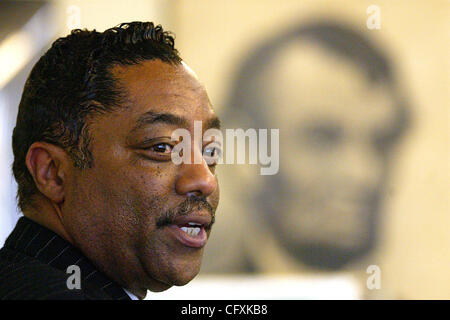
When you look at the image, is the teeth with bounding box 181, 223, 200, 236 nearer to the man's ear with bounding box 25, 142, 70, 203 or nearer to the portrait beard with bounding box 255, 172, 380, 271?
the man's ear with bounding box 25, 142, 70, 203

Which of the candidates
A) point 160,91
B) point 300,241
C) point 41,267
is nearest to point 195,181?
point 160,91

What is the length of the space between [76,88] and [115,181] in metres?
0.18

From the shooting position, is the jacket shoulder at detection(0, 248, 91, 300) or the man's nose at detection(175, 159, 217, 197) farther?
the man's nose at detection(175, 159, 217, 197)

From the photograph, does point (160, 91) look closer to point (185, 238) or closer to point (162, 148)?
point (162, 148)

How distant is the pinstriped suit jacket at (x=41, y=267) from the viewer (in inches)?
32.2

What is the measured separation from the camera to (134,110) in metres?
0.95

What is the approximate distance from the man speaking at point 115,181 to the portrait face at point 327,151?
4.35 ft

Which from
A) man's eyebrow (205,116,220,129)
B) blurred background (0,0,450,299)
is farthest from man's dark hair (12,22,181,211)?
blurred background (0,0,450,299)

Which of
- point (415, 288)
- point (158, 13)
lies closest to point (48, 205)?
point (158, 13)

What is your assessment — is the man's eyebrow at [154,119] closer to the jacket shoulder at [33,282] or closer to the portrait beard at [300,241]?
the jacket shoulder at [33,282]

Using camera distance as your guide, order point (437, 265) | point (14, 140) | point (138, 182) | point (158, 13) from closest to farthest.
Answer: point (138, 182) → point (14, 140) → point (158, 13) → point (437, 265)

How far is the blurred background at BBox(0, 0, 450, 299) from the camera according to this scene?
7.27 feet

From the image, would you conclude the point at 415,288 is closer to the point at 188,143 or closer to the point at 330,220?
the point at 330,220

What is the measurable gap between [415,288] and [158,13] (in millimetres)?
1527
